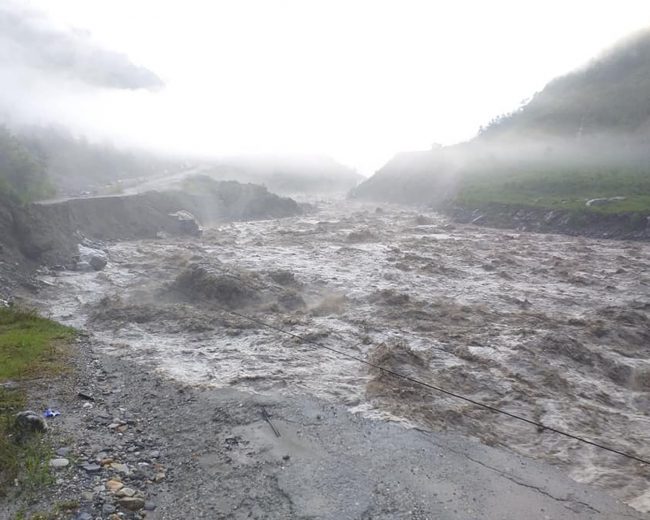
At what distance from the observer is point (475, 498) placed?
10.6 meters

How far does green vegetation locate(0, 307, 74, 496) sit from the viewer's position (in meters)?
10.4

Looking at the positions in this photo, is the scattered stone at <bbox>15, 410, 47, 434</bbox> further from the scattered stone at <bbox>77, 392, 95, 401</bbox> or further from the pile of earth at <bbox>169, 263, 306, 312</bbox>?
the pile of earth at <bbox>169, 263, 306, 312</bbox>

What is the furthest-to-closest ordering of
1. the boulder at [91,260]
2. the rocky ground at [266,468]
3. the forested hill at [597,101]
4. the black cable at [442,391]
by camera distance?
the forested hill at [597,101], the boulder at [91,260], the black cable at [442,391], the rocky ground at [266,468]

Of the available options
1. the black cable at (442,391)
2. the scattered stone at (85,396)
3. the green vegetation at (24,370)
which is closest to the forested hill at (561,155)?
the black cable at (442,391)

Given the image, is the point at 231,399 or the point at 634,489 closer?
the point at 634,489

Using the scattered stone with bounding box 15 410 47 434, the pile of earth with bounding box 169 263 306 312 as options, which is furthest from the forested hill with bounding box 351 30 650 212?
the scattered stone with bounding box 15 410 47 434

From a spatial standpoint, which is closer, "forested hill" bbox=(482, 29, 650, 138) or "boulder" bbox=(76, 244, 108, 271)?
"boulder" bbox=(76, 244, 108, 271)

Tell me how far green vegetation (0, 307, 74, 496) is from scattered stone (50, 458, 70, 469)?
0.15m

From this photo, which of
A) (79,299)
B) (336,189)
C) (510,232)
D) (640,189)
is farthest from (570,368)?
(336,189)

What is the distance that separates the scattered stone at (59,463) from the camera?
426 inches

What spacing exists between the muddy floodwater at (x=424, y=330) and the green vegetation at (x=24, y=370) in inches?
82.1

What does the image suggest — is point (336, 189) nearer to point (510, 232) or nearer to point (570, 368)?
point (510, 232)

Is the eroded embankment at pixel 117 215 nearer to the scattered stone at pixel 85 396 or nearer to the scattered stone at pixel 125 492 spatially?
the scattered stone at pixel 85 396

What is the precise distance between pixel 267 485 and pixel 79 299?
1967 cm
